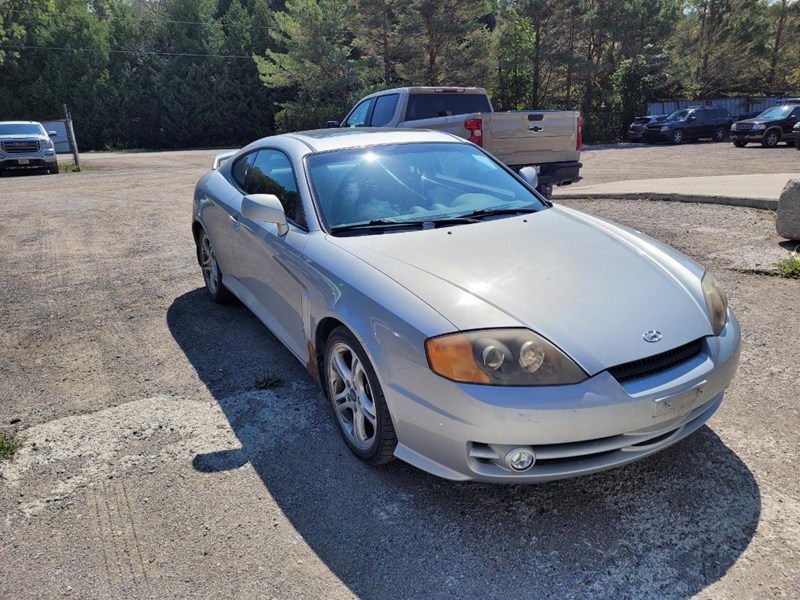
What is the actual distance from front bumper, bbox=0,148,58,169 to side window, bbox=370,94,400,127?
12.5 metres

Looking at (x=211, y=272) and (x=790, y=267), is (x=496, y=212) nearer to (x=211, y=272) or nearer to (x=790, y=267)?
(x=211, y=272)

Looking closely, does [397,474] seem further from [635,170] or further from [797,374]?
[635,170]

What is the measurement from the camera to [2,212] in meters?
10.7

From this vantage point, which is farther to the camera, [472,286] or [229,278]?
[229,278]

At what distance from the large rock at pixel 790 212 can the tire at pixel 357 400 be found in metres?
5.33

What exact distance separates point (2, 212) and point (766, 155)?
807 inches

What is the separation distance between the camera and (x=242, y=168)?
4922 millimetres

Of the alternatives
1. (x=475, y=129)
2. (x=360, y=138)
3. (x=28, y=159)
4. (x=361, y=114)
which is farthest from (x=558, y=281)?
(x=28, y=159)

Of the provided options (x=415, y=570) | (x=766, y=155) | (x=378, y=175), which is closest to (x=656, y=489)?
(x=415, y=570)

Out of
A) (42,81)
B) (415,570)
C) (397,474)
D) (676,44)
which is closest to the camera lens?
(415,570)

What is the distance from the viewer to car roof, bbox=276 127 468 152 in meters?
4.03

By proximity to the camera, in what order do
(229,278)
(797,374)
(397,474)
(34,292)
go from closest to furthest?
(397,474) → (797,374) → (229,278) → (34,292)

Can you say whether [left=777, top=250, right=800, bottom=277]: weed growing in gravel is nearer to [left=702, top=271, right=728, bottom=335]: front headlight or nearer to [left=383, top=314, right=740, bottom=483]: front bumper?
[left=702, top=271, right=728, bottom=335]: front headlight

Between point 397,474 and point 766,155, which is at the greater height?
point 397,474
